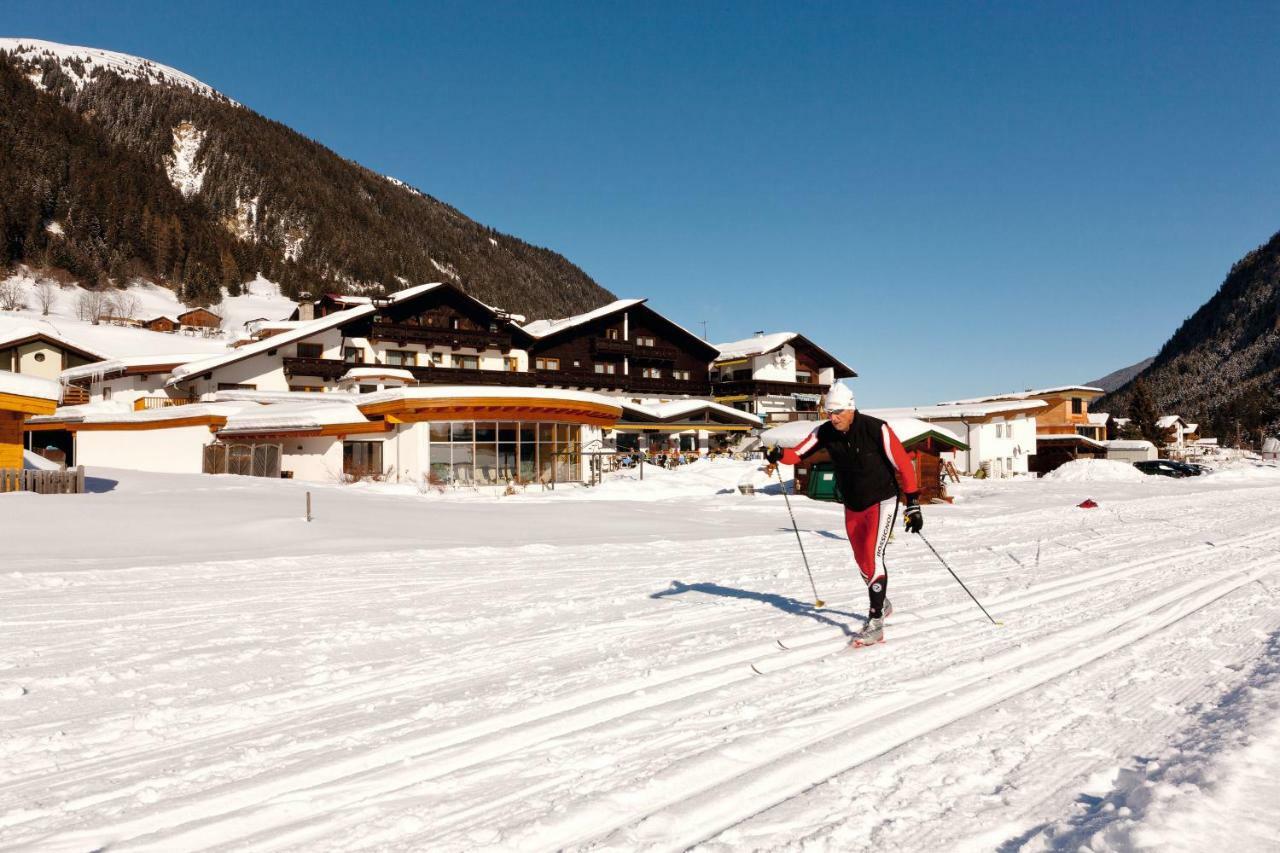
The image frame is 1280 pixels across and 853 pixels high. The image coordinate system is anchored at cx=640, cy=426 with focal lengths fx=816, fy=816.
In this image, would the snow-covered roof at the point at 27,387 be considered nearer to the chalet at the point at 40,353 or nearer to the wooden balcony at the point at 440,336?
the wooden balcony at the point at 440,336

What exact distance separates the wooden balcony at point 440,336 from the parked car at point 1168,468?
3677 centimetres

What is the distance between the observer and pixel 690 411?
160 ft

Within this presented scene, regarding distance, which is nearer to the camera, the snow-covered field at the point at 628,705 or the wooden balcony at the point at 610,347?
the snow-covered field at the point at 628,705

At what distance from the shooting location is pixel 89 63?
6831 inches

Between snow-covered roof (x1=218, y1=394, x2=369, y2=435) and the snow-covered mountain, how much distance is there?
88084 mm

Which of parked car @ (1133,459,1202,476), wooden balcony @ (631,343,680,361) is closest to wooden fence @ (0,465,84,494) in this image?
wooden balcony @ (631,343,680,361)

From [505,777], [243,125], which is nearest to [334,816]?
[505,777]

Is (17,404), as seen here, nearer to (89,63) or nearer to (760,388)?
(760,388)

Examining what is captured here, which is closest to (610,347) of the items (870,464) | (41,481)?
(41,481)

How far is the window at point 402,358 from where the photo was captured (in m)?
47.1

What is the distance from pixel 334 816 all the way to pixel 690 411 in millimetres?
45978

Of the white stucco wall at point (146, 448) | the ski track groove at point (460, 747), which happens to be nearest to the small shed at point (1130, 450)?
the white stucco wall at point (146, 448)

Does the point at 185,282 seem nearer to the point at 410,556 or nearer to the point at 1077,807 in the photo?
the point at 410,556

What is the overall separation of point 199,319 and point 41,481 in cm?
8319
